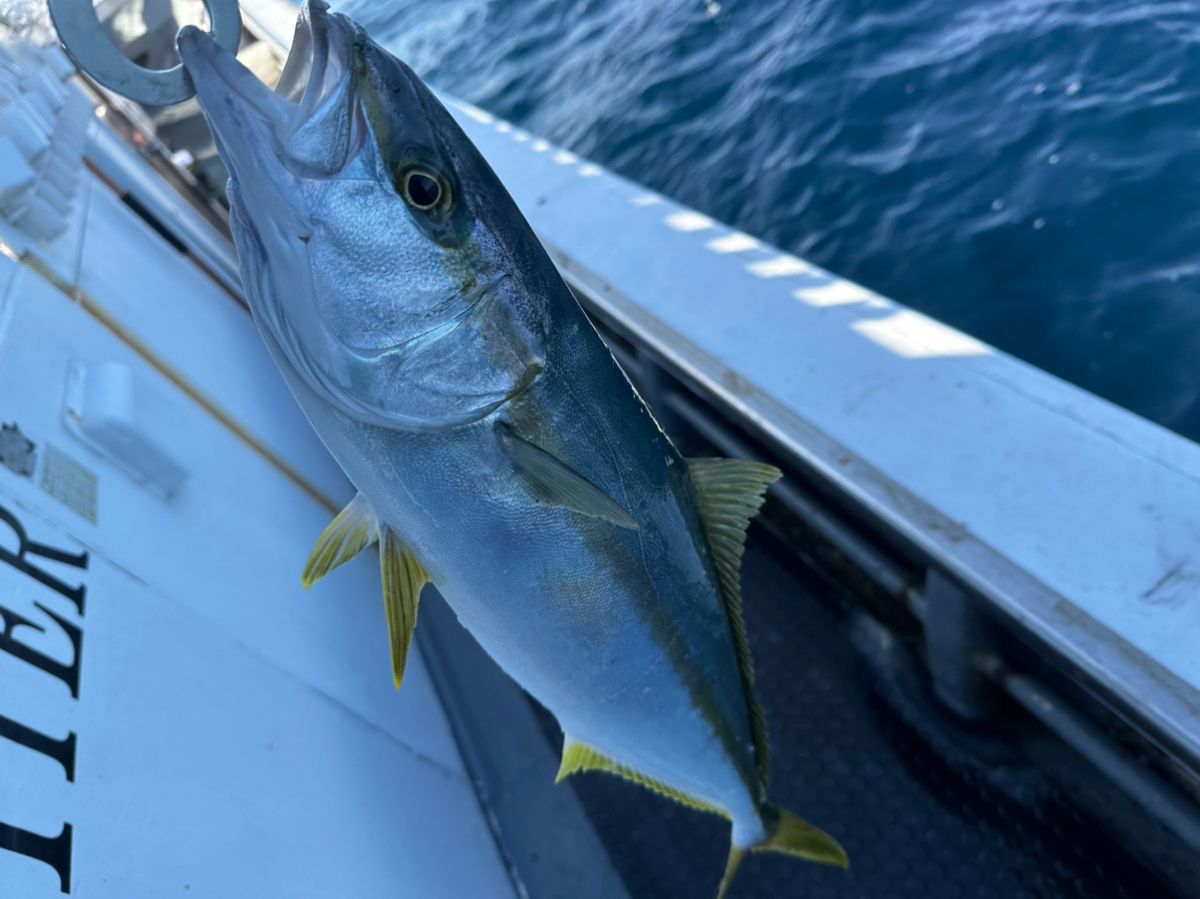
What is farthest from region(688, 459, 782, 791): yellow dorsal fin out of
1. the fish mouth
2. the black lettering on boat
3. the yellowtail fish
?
the black lettering on boat

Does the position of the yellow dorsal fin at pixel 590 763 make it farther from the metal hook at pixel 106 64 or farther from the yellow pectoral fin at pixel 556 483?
the metal hook at pixel 106 64

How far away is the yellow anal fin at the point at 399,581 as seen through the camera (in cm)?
118

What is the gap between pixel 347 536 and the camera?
4.05ft

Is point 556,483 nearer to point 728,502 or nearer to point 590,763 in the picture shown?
point 728,502

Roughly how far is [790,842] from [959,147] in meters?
3.93

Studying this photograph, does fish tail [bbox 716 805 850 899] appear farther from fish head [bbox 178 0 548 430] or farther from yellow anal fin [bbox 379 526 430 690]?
fish head [bbox 178 0 548 430]

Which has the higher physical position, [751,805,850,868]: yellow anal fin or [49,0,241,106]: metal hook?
[49,0,241,106]: metal hook

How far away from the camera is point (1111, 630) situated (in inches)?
62.9

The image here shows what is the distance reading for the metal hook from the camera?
0.93 m

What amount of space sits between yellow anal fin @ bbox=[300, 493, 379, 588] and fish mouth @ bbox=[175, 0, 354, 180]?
1.58ft

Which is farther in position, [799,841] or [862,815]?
[862,815]

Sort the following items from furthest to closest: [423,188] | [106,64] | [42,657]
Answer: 1. [42,657]
2. [423,188]
3. [106,64]

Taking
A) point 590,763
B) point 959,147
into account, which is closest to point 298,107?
point 590,763

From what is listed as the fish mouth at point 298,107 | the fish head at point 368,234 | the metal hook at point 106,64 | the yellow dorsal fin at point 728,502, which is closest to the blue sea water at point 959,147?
the yellow dorsal fin at point 728,502
